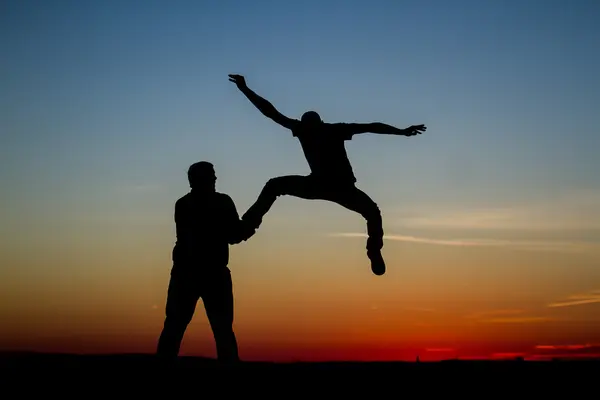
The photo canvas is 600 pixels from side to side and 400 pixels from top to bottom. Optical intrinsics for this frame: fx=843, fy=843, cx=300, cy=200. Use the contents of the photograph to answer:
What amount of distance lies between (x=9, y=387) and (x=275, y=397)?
3703 millimetres

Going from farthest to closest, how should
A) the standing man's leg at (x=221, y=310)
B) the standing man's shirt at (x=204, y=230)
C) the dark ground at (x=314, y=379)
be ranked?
the standing man's leg at (x=221, y=310), the standing man's shirt at (x=204, y=230), the dark ground at (x=314, y=379)

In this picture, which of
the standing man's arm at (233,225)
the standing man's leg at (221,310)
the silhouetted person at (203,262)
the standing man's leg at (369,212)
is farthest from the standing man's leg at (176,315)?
the standing man's leg at (369,212)

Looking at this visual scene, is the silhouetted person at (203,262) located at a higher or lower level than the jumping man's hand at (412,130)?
lower

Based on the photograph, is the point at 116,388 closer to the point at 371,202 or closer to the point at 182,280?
the point at 182,280

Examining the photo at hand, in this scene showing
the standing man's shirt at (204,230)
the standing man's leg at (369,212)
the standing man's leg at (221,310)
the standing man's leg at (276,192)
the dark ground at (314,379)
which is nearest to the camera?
the dark ground at (314,379)

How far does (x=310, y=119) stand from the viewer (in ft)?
46.8

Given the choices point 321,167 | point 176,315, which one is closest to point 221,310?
point 176,315

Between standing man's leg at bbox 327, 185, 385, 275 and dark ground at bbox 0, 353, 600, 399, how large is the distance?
1.97 meters

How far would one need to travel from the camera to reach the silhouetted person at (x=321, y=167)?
14129 mm

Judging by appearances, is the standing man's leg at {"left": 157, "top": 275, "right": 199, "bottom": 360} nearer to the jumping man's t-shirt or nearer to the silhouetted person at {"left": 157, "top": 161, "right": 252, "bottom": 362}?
the silhouetted person at {"left": 157, "top": 161, "right": 252, "bottom": 362}

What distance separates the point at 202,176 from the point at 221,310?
225 cm

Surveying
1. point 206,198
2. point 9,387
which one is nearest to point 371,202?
point 206,198

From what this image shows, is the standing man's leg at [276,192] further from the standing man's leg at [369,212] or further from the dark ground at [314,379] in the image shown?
the dark ground at [314,379]

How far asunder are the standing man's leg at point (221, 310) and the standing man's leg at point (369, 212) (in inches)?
89.6
